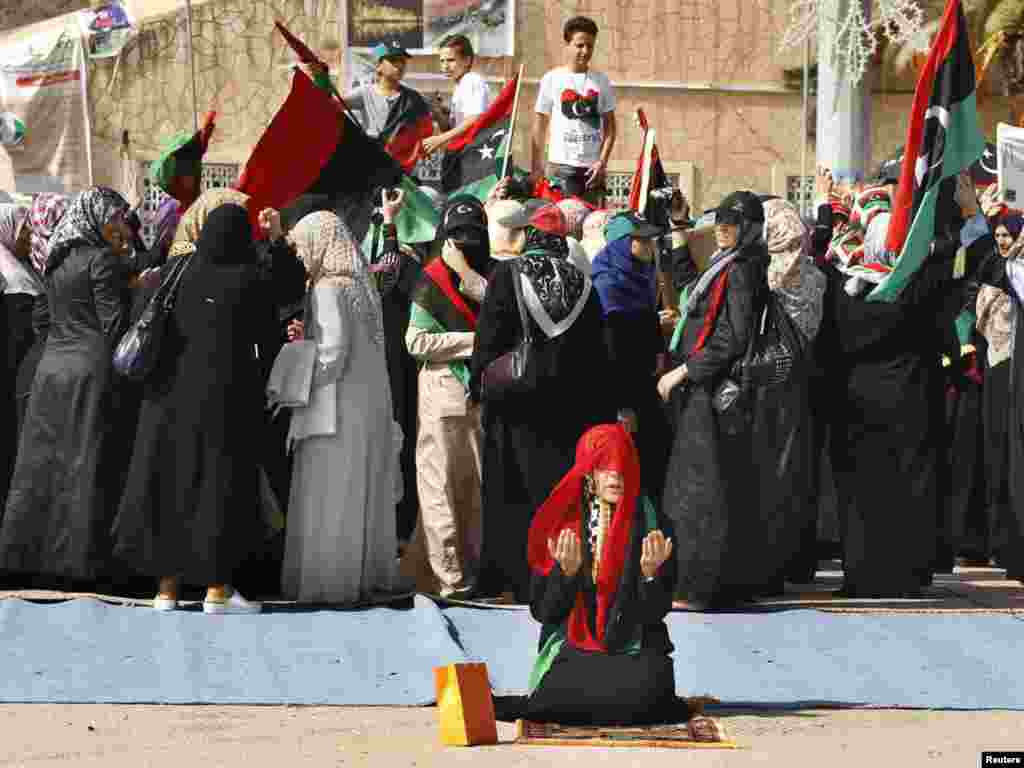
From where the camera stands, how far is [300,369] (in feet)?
33.4

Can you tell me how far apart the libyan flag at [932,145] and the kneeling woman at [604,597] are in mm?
3778

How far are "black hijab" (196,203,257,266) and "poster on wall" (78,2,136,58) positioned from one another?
→ 471 inches

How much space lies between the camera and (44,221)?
1102 cm

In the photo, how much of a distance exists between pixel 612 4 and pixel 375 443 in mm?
13803

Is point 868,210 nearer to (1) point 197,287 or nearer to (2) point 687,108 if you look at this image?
(1) point 197,287

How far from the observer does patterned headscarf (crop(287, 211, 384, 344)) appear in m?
10.2

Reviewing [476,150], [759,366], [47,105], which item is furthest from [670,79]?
[759,366]

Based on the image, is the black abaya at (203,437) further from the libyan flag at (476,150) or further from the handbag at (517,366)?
the libyan flag at (476,150)

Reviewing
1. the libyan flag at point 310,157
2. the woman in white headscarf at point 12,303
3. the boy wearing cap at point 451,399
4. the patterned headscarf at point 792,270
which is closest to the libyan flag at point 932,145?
the patterned headscarf at point 792,270

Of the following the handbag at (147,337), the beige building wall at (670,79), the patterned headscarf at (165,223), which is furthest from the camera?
the beige building wall at (670,79)

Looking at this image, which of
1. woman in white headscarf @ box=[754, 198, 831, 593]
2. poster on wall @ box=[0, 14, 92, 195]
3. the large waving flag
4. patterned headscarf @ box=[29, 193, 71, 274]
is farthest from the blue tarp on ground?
poster on wall @ box=[0, 14, 92, 195]

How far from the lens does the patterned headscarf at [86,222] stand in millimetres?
10406

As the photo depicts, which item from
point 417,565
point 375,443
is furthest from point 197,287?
point 417,565

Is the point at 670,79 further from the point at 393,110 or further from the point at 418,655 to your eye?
the point at 418,655
